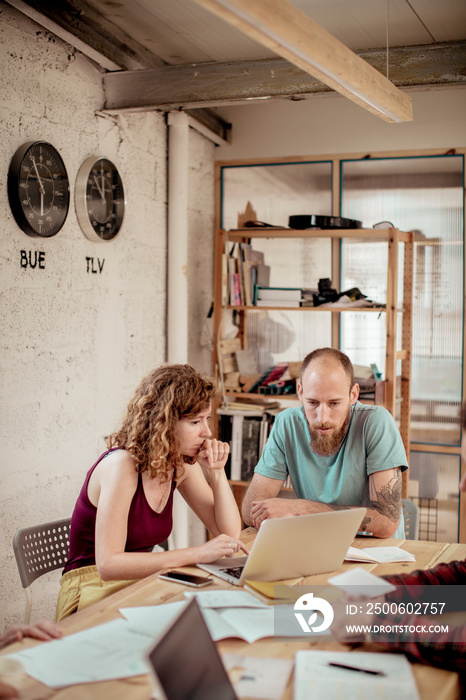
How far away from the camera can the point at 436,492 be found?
443 centimetres

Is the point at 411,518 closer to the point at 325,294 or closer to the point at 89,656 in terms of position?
the point at 325,294

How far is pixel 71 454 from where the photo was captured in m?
3.28

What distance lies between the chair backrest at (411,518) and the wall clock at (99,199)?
1909 mm

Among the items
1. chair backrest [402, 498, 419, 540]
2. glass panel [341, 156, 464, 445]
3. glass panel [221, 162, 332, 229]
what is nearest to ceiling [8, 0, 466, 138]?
glass panel [341, 156, 464, 445]

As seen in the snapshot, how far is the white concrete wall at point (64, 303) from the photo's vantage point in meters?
2.83

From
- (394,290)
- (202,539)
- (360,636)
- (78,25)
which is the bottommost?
(202,539)

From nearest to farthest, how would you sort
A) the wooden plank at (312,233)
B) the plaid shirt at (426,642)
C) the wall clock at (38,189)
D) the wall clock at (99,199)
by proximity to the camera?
the plaid shirt at (426,642)
the wall clock at (38,189)
the wall clock at (99,199)
the wooden plank at (312,233)

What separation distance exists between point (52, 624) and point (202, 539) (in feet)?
10.8

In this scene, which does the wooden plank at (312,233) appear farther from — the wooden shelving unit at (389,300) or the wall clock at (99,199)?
the wall clock at (99,199)

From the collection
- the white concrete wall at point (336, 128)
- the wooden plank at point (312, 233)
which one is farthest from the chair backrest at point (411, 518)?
the white concrete wall at point (336, 128)

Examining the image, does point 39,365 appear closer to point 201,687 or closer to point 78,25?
point 78,25

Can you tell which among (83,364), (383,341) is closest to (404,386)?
(383,341)

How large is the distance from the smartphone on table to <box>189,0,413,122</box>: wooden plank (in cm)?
142

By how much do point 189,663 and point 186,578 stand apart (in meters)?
0.79
